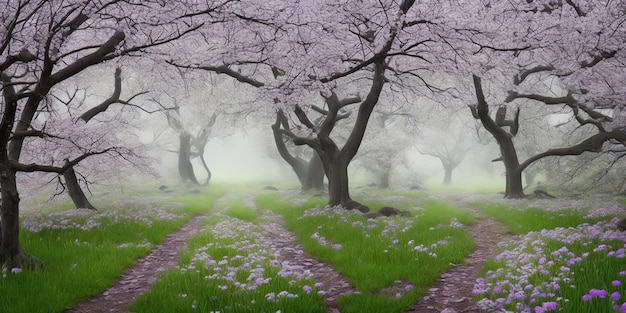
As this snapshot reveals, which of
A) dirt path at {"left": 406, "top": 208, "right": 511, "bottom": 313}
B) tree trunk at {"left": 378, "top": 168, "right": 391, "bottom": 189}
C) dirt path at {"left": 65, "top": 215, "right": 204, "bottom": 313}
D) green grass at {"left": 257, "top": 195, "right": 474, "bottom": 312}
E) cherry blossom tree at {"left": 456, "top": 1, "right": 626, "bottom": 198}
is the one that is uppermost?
cherry blossom tree at {"left": 456, "top": 1, "right": 626, "bottom": 198}

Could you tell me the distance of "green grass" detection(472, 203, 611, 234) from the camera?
1271cm

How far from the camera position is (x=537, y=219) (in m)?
13.9

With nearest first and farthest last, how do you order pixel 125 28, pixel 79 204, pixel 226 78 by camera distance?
pixel 125 28
pixel 79 204
pixel 226 78

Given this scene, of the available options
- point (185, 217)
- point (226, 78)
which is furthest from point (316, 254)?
point (226, 78)

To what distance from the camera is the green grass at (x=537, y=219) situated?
12713 mm

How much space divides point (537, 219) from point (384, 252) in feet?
25.5

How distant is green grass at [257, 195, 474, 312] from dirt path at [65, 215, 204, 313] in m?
3.84

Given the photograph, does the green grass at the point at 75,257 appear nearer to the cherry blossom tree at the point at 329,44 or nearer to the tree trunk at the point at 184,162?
the cherry blossom tree at the point at 329,44

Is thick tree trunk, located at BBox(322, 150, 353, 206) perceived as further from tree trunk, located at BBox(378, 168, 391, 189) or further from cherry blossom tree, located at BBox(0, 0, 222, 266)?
tree trunk, located at BBox(378, 168, 391, 189)

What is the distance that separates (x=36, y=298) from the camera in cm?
637

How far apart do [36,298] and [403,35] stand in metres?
12.7

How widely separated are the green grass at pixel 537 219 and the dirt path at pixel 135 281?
36.8ft

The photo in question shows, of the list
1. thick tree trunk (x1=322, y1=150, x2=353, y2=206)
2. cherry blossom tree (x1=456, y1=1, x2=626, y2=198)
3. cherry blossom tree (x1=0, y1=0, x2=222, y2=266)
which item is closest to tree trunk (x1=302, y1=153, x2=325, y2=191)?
thick tree trunk (x1=322, y1=150, x2=353, y2=206)

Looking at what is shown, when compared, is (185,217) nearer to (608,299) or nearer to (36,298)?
(36,298)
